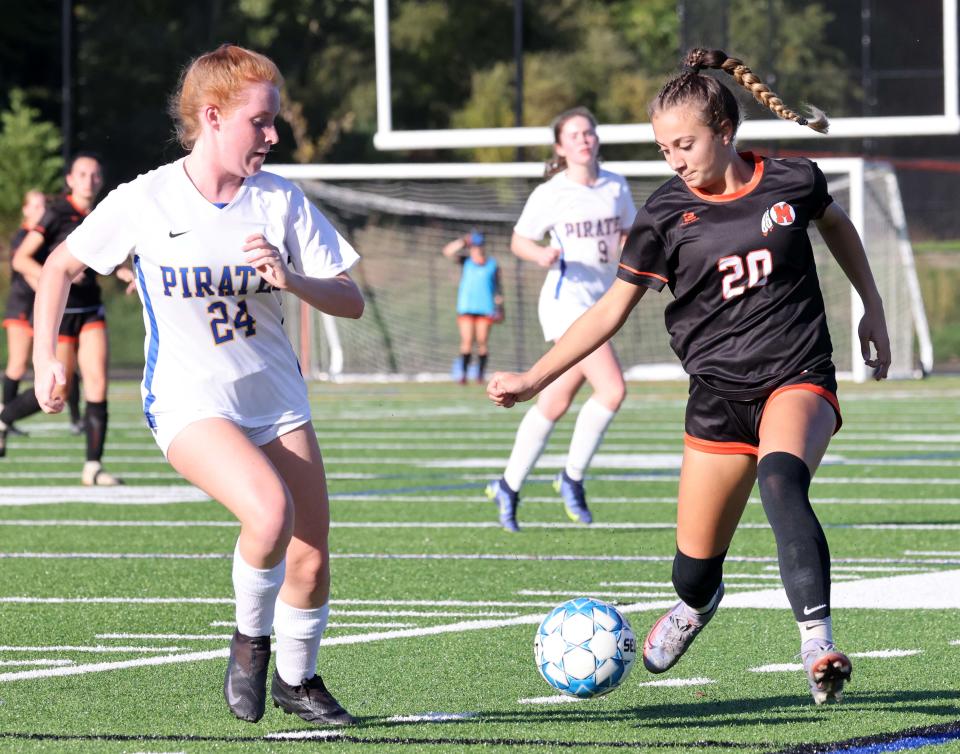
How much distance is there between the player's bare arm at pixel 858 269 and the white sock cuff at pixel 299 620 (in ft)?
5.93

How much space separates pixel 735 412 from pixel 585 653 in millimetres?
814

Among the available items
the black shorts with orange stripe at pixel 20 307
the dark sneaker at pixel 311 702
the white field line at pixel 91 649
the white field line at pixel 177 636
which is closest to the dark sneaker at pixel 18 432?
the black shorts with orange stripe at pixel 20 307

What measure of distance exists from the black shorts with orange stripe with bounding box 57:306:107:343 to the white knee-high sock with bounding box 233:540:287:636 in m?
6.97

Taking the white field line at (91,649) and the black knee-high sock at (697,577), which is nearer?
the black knee-high sock at (697,577)

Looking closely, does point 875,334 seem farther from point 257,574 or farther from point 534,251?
point 534,251

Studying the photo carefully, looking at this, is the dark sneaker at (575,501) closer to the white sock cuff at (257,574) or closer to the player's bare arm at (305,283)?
the player's bare arm at (305,283)

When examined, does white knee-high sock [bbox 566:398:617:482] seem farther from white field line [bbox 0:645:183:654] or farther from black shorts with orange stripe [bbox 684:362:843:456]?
black shorts with orange stripe [bbox 684:362:843:456]

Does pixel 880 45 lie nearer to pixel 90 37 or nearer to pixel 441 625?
pixel 441 625

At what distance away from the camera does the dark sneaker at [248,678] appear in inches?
204

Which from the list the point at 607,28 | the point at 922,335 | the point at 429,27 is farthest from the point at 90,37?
the point at 922,335

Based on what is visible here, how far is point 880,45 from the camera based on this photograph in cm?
2417

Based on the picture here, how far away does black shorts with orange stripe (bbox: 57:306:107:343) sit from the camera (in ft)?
39.4

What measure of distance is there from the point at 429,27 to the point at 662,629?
48787mm

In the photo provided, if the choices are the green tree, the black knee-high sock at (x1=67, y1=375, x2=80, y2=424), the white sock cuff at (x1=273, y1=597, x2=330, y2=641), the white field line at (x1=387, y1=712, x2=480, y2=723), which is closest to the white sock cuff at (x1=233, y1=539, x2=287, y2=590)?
the white sock cuff at (x1=273, y1=597, x2=330, y2=641)
